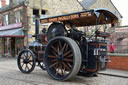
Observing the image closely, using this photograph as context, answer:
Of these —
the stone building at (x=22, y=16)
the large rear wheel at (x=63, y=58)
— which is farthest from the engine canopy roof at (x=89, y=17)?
the stone building at (x=22, y=16)

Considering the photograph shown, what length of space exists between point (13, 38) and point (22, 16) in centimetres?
345

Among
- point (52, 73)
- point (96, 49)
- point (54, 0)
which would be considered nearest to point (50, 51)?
point (52, 73)

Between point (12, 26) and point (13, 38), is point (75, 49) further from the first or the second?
point (13, 38)

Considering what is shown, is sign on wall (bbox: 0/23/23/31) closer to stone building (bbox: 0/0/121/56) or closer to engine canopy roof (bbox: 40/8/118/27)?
stone building (bbox: 0/0/121/56)

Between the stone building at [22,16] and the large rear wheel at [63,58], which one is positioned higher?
the stone building at [22,16]

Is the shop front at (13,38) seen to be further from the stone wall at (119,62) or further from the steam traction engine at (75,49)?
the steam traction engine at (75,49)

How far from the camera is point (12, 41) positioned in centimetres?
2002

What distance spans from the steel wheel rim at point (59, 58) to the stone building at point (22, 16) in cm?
1057

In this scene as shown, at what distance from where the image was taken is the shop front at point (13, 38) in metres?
17.2

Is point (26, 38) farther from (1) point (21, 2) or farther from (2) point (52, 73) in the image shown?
(2) point (52, 73)

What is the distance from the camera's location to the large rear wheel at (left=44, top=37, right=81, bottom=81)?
5445mm

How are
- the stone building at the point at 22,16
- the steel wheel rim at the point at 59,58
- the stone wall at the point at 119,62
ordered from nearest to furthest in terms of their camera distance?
the steel wheel rim at the point at 59,58
the stone wall at the point at 119,62
the stone building at the point at 22,16

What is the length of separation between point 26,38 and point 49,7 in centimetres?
461

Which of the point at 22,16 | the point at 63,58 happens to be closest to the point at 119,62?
the point at 63,58
